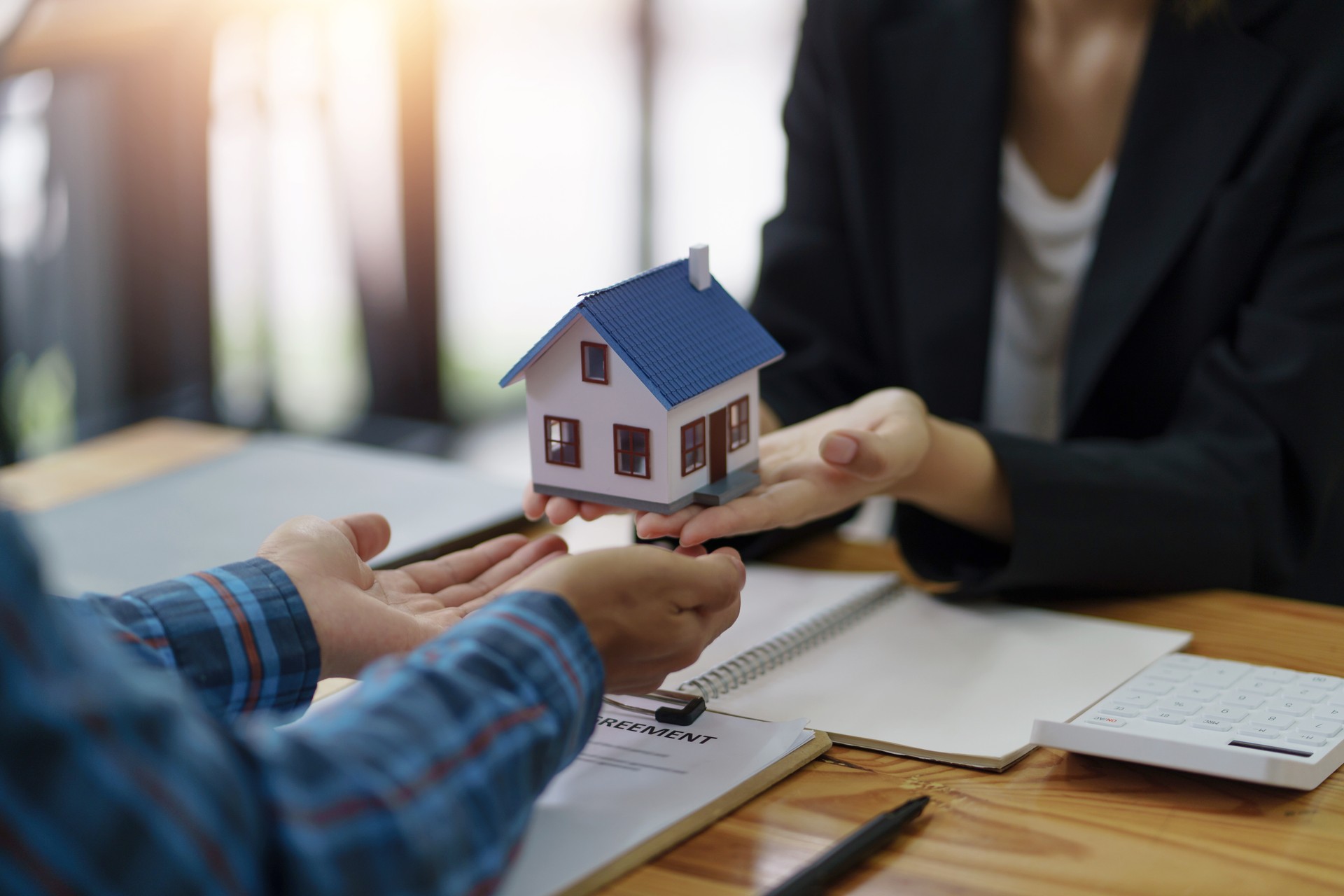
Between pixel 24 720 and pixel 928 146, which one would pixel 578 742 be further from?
pixel 928 146

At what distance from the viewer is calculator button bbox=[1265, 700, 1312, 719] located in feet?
2.61

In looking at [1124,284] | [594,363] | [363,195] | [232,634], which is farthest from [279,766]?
[363,195]

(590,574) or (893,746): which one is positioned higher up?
(590,574)

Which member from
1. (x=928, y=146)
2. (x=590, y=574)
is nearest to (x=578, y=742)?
(x=590, y=574)

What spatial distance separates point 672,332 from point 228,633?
1.29ft

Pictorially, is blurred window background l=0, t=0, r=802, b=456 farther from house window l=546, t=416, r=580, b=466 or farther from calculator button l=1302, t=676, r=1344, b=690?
calculator button l=1302, t=676, r=1344, b=690

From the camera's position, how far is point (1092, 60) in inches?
58.9

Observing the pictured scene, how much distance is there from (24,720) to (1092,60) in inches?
57.8

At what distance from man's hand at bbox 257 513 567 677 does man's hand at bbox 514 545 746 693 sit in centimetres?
13

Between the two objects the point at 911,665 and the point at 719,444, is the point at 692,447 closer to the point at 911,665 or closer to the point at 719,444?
the point at 719,444

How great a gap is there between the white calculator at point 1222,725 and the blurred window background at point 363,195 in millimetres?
2619

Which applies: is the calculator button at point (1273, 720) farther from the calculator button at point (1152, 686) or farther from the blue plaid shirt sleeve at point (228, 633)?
the blue plaid shirt sleeve at point (228, 633)

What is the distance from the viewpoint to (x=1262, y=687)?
2.78 feet

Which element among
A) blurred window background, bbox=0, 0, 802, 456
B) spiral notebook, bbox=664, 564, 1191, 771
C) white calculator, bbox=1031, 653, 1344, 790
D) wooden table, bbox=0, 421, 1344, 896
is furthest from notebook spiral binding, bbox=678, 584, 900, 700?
blurred window background, bbox=0, 0, 802, 456
